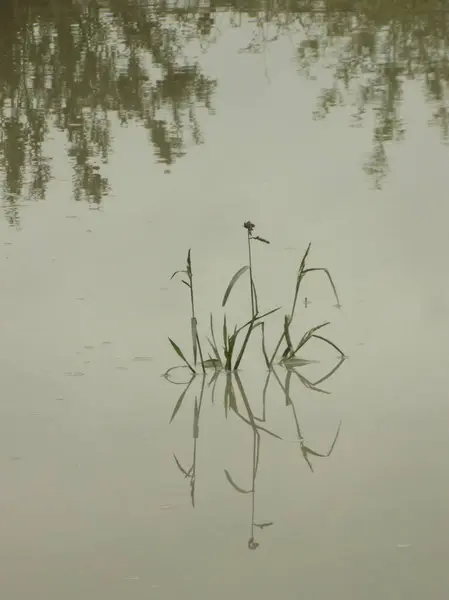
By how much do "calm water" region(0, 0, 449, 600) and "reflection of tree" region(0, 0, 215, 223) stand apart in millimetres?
16

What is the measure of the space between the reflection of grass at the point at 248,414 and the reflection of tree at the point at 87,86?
46.0 inches

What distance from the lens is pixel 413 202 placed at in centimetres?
294

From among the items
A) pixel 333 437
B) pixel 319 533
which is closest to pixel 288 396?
pixel 333 437

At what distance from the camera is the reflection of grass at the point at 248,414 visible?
5.54ft

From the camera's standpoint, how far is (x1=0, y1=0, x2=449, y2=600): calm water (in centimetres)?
152

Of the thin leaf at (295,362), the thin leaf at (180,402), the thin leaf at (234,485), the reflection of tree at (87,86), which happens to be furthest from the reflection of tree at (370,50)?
the thin leaf at (234,485)

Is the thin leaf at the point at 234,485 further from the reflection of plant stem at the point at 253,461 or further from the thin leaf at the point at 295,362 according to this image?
the thin leaf at the point at 295,362

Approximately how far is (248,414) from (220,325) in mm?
386

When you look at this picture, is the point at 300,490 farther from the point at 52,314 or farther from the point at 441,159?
the point at 441,159

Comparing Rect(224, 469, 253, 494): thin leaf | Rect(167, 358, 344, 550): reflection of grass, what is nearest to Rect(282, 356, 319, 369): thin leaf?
Rect(167, 358, 344, 550): reflection of grass

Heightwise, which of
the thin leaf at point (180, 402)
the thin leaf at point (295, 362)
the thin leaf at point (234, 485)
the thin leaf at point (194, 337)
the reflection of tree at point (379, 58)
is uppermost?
the reflection of tree at point (379, 58)

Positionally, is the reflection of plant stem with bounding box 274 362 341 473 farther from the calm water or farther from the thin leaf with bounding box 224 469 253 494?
→ the thin leaf with bounding box 224 469 253 494

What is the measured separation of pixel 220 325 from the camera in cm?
229

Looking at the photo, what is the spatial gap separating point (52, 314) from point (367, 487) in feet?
3.21
